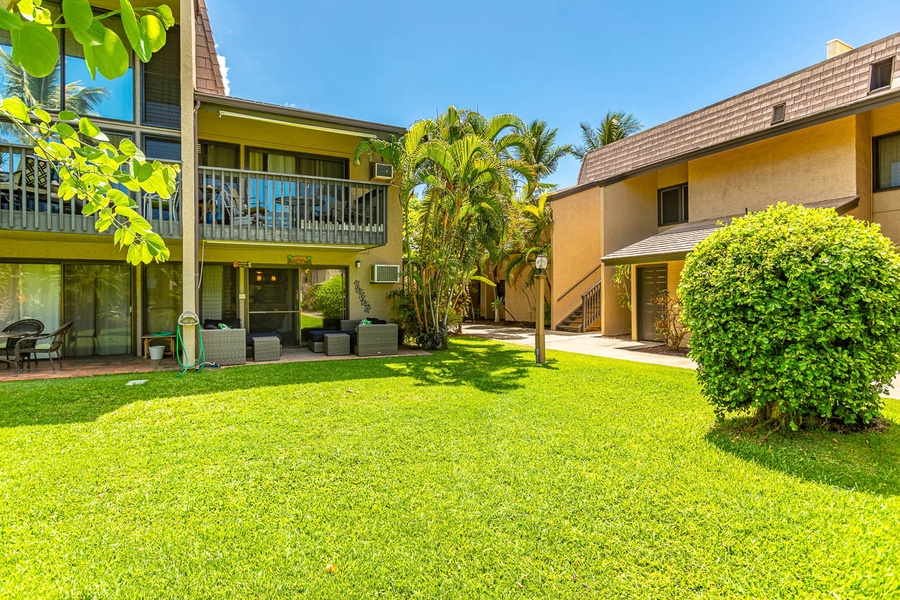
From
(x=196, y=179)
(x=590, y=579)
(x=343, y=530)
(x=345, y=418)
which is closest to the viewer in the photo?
(x=590, y=579)

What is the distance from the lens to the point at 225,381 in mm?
8500

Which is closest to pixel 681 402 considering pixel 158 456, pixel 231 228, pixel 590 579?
pixel 590 579

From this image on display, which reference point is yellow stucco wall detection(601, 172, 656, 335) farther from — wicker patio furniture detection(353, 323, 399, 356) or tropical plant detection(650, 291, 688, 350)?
wicker patio furniture detection(353, 323, 399, 356)

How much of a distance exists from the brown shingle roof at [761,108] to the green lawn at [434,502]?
9.99 m

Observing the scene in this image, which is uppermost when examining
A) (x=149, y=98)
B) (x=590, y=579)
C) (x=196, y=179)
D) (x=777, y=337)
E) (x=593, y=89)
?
(x=593, y=89)

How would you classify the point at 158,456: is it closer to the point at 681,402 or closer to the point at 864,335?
the point at 681,402

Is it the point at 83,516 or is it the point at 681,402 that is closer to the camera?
the point at 83,516

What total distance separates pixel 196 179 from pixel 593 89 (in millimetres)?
20359

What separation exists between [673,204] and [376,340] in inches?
482

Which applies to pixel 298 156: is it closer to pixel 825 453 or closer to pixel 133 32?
pixel 133 32

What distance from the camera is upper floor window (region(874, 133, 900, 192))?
10.7m

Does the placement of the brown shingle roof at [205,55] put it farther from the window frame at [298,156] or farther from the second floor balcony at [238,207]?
the second floor balcony at [238,207]

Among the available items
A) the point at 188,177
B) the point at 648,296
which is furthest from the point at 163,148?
the point at 648,296

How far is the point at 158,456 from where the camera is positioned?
486 centimetres
